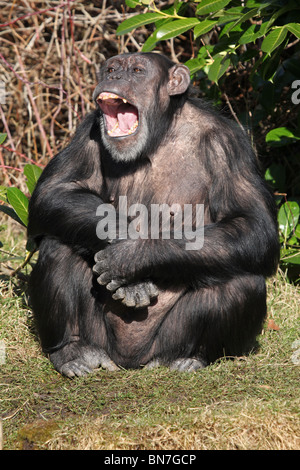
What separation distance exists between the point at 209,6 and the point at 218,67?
1.45 ft

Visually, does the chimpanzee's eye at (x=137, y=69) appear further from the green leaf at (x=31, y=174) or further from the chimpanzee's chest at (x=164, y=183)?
the green leaf at (x=31, y=174)

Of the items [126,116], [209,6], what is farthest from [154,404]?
[209,6]

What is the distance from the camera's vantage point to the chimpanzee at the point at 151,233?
13.4 ft

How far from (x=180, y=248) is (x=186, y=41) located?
3589mm

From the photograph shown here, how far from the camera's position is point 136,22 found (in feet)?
16.1

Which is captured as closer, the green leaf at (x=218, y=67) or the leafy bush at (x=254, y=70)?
the leafy bush at (x=254, y=70)

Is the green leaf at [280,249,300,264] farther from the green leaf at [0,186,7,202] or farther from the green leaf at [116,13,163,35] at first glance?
the green leaf at [0,186,7,202]

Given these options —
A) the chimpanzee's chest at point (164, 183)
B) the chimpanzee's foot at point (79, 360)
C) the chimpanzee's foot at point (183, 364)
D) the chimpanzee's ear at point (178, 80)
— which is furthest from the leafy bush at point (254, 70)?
the chimpanzee's foot at point (183, 364)

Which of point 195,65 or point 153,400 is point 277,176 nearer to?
point 195,65

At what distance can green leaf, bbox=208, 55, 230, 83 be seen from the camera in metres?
4.87

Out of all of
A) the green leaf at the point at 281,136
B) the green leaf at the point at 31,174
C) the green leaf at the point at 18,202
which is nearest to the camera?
the green leaf at the point at 18,202

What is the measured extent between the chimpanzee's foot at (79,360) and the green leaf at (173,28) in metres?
2.00
